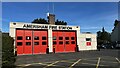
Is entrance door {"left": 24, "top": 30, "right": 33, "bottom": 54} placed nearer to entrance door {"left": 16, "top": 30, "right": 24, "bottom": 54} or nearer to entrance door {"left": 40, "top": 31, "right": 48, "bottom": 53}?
entrance door {"left": 16, "top": 30, "right": 24, "bottom": 54}

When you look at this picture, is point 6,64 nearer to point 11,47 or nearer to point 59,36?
point 11,47

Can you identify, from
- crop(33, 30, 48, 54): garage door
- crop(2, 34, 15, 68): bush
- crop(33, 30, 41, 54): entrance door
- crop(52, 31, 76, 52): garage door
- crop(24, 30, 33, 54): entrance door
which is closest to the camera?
crop(2, 34, 15, 68): bush

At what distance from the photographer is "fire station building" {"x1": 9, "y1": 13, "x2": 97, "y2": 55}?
34.0 m

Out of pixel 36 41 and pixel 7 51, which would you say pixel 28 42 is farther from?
A: pixel 7 51

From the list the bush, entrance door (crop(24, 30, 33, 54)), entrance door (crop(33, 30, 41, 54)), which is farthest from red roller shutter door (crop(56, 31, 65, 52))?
the bush

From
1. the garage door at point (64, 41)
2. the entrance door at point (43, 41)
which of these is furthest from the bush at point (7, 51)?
the garage door at point (64, 41)

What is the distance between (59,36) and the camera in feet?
128

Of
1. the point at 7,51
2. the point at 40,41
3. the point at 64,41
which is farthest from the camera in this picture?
the point at 64,41

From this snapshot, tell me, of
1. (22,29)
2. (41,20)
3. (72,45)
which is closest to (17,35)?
(22,29)

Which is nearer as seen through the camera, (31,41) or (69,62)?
(69,62)

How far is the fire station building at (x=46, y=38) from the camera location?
34.0 m

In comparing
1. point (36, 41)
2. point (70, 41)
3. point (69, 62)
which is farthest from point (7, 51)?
point (70, 41)

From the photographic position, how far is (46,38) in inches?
1465

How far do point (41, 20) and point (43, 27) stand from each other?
4604 cm
